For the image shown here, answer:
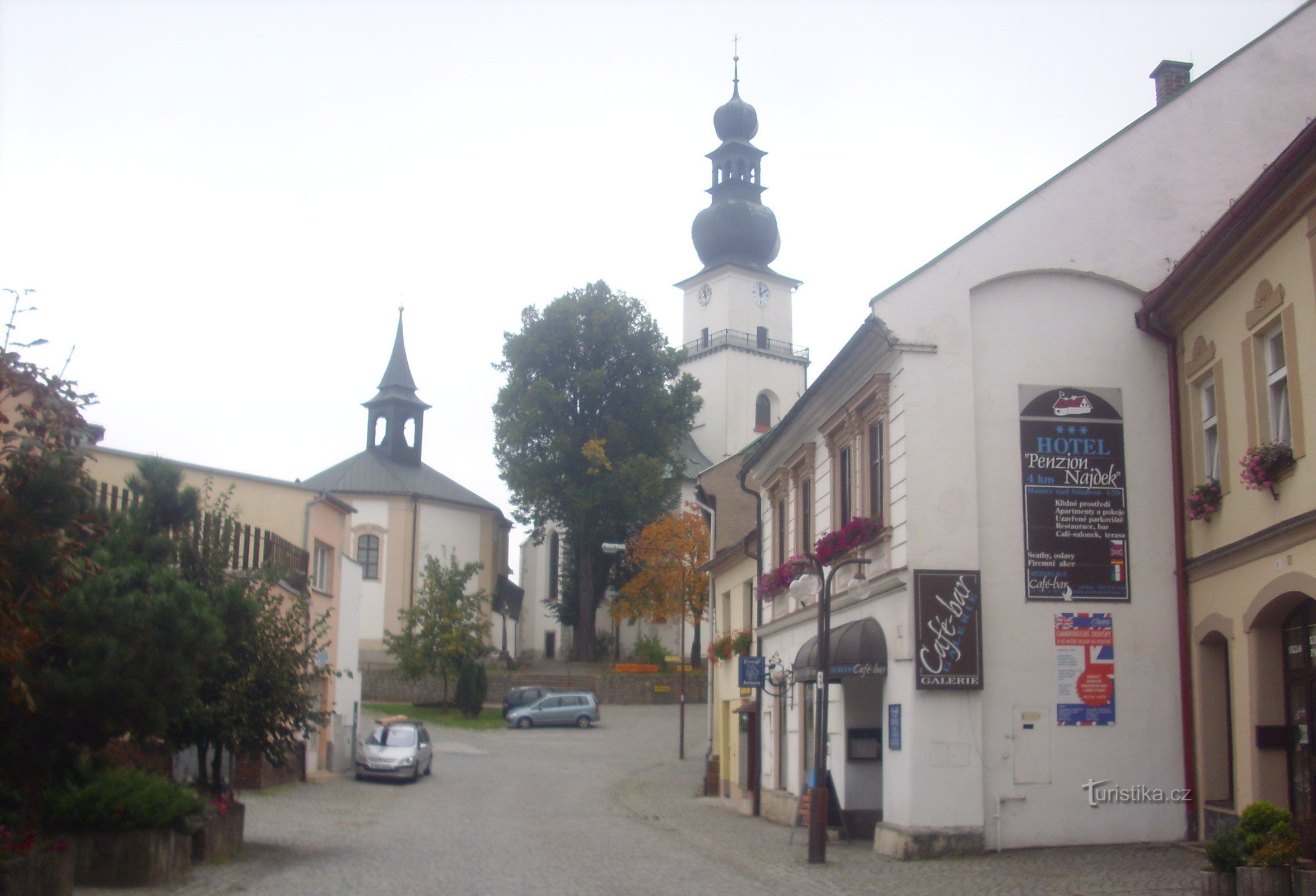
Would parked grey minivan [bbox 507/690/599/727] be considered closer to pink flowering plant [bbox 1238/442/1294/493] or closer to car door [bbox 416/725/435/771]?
car door [bbox 416/725/435/771]

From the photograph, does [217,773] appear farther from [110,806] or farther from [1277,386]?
[1277,386]

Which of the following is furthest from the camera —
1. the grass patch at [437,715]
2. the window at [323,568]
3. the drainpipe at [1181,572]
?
the grass patch at [437,715]

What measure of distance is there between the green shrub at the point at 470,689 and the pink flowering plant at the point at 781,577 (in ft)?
91.8

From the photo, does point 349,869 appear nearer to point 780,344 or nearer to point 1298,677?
point 1298,677

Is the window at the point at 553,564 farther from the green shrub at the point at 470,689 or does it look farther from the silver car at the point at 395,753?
the silver car at the point at 395,753

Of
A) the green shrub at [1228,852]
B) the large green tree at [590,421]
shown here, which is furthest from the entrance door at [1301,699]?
the large green tree at [590,421]

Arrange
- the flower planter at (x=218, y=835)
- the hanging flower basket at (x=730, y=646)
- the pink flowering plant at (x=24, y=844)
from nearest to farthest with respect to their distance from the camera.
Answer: the pink flowering plant at (x=24, y=844), the flower planter at (x=218, y=835), the hanging flower basket at (x=730, y=646)

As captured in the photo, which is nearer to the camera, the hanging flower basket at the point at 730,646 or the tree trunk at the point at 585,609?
the hanging flower basket at the point at 730,646

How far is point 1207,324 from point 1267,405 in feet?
6.65

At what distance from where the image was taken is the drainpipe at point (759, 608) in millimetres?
24938

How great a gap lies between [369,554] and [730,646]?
138ft

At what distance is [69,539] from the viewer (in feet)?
32.2

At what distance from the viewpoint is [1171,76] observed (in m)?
19.7

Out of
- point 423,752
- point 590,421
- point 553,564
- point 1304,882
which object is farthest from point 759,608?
point 553,564
